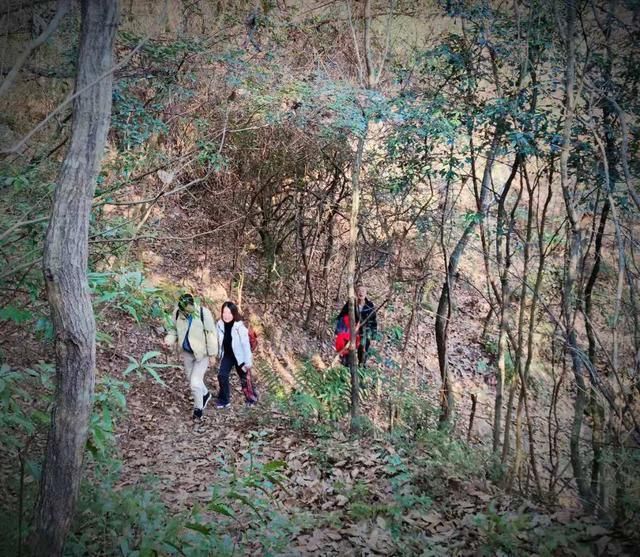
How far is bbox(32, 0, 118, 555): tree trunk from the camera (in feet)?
10.9

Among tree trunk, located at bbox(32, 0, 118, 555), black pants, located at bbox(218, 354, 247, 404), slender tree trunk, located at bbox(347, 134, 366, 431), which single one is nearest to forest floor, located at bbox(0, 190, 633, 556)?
black pants, located at bbox(218, 354, 247, 404)

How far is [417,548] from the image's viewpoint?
4.50m

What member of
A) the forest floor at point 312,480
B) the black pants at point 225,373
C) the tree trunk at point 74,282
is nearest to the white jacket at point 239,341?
the black pants at point 225,373

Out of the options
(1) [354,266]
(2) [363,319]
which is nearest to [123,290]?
(1) [354,266]

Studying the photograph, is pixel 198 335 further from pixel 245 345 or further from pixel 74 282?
pixel 74 282

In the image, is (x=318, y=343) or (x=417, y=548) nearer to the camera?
(x=417, y=548)

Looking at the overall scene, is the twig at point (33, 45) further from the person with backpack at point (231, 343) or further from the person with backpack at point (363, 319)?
the person with backpack at point (363, 319)

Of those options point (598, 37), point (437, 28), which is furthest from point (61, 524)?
point (437, 28)

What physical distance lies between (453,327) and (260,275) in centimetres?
562

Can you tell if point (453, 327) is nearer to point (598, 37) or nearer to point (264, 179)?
point (264, 179)

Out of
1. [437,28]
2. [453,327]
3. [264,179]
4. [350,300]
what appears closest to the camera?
[350,300]

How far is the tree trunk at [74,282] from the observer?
331 cm

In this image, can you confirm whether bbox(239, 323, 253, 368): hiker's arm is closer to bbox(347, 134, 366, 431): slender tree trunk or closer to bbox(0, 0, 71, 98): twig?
bbox(347, 134, 366, 431): slender tree trunk

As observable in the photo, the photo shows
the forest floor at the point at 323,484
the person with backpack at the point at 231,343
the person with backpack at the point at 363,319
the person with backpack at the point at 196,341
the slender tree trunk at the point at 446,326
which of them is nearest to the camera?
the forest floor at the point at 323,484
